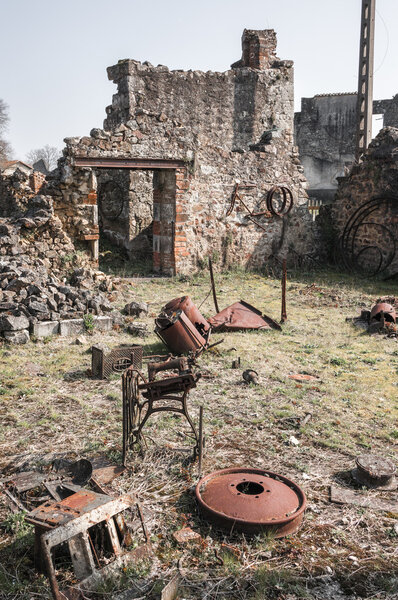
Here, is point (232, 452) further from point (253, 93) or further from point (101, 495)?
point (253, 93)

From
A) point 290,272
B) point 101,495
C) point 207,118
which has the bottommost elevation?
point 101,495

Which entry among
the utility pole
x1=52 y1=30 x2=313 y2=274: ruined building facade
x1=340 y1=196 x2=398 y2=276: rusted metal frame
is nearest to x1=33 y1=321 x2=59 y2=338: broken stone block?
x1=52 y1=30 x2=313 y2=274: ruined building facade

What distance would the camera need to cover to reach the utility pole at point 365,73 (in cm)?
1630

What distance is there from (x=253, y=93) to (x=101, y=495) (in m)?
18.6

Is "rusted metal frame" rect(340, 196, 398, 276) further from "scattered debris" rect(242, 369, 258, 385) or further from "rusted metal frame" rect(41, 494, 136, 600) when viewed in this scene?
"rusted metal frame" rect(41, 494, 136, 600)

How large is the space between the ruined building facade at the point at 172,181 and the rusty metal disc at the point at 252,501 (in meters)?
9.10

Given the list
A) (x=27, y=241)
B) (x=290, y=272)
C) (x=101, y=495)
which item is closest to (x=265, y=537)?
(x=101, y=495)

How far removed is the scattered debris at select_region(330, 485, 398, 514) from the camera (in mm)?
4035

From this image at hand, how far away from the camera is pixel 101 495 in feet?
11.4

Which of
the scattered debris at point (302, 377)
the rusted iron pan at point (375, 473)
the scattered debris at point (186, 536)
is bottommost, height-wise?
the scattered debris at point (186, 536)

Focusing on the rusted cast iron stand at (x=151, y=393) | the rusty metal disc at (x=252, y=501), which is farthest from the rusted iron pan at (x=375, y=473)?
the rusted cast iron stand at (x=151, y=393)

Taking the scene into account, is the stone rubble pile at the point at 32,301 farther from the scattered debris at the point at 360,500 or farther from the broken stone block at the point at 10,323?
the scattered debris at the point at 360,500

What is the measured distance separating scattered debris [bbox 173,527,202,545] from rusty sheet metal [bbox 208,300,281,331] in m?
4.98

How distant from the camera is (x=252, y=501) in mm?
3740
